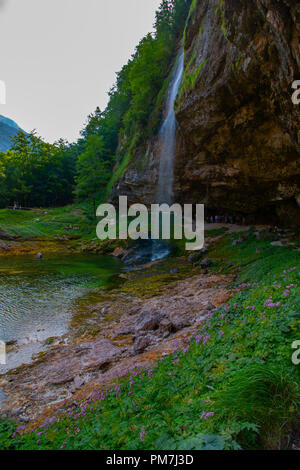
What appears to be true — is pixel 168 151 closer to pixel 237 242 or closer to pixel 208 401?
pixel 237 242

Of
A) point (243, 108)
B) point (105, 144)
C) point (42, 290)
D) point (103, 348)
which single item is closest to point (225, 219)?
point (243, 108)

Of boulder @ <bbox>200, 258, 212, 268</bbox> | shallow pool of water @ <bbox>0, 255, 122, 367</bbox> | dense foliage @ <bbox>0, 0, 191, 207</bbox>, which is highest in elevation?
dense foliage @ <bbox>0, 0, 191, 207</bbox>

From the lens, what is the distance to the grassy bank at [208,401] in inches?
88.5

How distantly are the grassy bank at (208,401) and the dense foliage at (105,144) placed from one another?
2581cm

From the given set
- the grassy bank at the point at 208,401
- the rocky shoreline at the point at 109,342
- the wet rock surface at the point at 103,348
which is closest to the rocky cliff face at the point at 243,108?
the grassy bank at the point at 208,401

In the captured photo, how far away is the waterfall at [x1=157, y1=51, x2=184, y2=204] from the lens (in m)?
21.6

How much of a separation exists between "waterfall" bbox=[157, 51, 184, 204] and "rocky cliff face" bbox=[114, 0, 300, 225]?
1.20 m

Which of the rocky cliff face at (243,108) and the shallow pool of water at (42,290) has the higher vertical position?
the rocky cliff face at (243,108)

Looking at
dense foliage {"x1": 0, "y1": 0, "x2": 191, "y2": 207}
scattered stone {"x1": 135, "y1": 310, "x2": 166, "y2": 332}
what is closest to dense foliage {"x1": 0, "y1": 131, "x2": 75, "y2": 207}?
dense foliage {"x1": 0, "y1": 0, "x2": 191, "y2": 207}

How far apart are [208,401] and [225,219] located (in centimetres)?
2364

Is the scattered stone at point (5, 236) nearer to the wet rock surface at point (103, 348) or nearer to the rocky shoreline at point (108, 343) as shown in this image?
the rocky shoreline at point (108, 343)

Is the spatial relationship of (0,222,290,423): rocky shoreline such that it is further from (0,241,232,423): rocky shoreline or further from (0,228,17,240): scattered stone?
(0,228,17,240): scattered stone

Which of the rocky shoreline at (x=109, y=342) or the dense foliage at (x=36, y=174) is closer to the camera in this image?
the rocky shoreline at (x=109, y=342)

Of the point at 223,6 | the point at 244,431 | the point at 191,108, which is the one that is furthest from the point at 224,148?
the point at 244,431
